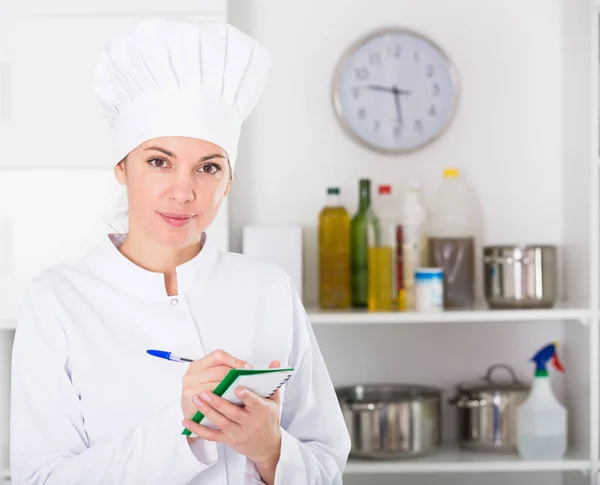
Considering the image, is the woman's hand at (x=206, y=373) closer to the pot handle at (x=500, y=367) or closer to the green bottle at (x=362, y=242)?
the green bottle at (x=362, y=242)

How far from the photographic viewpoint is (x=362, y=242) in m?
2.55

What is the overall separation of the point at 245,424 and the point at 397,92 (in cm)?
164

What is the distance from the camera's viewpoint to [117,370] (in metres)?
1.38

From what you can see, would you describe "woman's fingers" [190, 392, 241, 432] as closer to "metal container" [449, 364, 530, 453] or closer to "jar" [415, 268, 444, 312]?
"jar" [415, 268, 444, 312]

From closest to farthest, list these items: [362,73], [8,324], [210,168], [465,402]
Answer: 1. [210,168]
2. [8,324]
3. [465,402]
4. [362,73]

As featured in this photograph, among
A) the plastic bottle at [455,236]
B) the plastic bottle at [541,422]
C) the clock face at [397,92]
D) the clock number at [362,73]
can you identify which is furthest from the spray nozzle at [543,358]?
the clock number at [362,73]

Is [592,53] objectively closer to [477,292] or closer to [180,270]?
[477,292]

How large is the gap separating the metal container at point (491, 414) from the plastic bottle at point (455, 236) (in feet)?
0.85

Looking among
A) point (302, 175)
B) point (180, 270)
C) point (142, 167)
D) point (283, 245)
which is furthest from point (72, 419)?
point (302, 175)

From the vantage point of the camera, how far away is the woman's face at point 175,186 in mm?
1389

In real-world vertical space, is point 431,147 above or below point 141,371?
above

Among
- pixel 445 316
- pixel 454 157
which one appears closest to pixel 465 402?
pixel 445 316

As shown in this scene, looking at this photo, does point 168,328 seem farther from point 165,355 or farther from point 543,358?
point 543,358

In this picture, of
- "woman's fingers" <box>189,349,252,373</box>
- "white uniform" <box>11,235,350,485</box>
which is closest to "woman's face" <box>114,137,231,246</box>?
"white uniform" <box>11,235,350,485</box>
